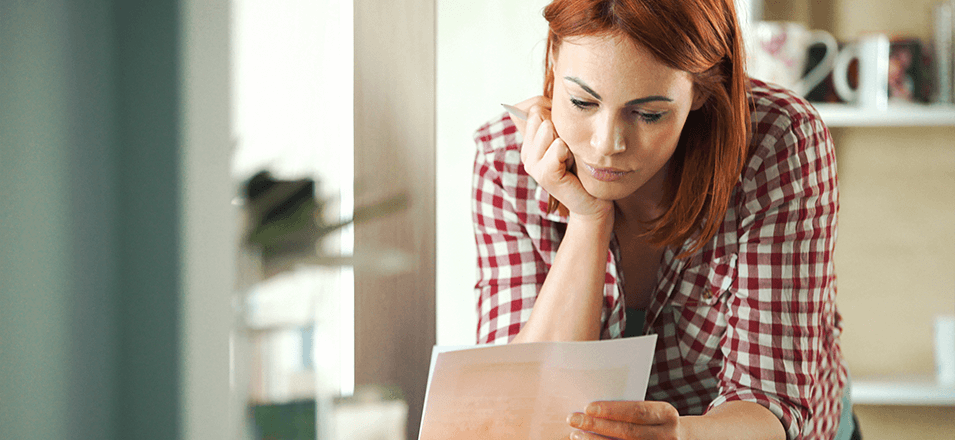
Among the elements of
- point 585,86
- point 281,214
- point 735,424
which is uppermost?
point 585,86

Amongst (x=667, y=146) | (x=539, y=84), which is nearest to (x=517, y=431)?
Answer: (x=667, y=146)

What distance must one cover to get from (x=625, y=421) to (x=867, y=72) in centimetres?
101

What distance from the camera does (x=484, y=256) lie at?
85cm

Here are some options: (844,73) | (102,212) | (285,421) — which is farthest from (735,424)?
(844,73)

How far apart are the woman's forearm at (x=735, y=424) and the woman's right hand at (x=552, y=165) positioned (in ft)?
0.80

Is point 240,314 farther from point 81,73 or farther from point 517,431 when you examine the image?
point 517,431

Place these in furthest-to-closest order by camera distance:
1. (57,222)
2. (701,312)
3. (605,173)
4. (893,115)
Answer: (893,115), (701,312), (605,173), (57,222)

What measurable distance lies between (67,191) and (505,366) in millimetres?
440

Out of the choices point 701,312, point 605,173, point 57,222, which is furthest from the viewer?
point 701,312

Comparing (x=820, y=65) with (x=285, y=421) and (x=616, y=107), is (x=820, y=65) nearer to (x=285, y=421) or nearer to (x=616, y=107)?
(x=616, y=107)

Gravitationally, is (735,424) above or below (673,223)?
below

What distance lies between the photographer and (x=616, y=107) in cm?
61

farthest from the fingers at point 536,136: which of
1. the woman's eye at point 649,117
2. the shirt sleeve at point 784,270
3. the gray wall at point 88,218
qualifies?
the gray wall at point 88,218

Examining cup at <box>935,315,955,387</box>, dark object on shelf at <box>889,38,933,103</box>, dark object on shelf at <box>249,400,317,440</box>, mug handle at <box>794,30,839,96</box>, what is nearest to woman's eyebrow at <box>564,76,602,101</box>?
dark object on shelf at <box>249,400,317,440</box>
